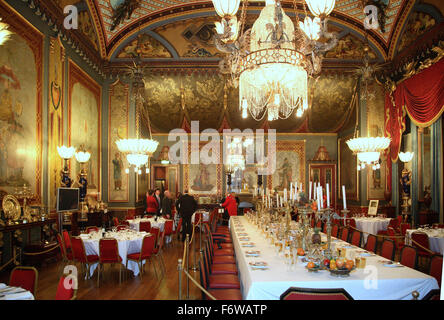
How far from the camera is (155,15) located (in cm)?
1252

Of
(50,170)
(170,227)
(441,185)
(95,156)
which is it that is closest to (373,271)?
(170,227)

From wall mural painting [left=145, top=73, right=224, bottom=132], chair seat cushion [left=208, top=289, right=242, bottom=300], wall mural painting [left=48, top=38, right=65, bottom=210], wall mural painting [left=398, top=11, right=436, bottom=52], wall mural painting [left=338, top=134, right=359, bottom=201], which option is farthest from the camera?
wall mural painting [left=338, top=134, right=359, bottom=201]

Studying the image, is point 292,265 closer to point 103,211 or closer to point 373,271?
point 373,271

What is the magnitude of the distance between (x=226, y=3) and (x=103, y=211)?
882cm

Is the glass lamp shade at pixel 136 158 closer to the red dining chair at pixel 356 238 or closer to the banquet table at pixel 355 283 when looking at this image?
the red dining chair at pixel 356 238

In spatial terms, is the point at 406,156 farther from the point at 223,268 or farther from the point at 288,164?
the point at 223,268

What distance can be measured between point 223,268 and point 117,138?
920 centimetres

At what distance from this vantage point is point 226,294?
14.1ft

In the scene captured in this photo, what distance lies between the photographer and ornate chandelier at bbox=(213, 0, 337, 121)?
5504 mm

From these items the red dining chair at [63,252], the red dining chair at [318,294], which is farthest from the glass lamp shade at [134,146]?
the red dining chair at [318,294]

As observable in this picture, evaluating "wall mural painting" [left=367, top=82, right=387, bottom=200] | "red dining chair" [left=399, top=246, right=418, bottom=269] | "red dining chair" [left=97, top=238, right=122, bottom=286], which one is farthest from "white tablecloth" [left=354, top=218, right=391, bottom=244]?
"red dining chair" [left=97, top=238, right=122, bottom=286]

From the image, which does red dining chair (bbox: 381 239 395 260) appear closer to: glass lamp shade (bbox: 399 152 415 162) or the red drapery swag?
the red drapery swag

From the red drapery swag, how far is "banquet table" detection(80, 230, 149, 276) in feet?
27.1

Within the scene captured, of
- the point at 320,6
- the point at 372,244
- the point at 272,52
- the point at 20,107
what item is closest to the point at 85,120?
the point at 20,107
